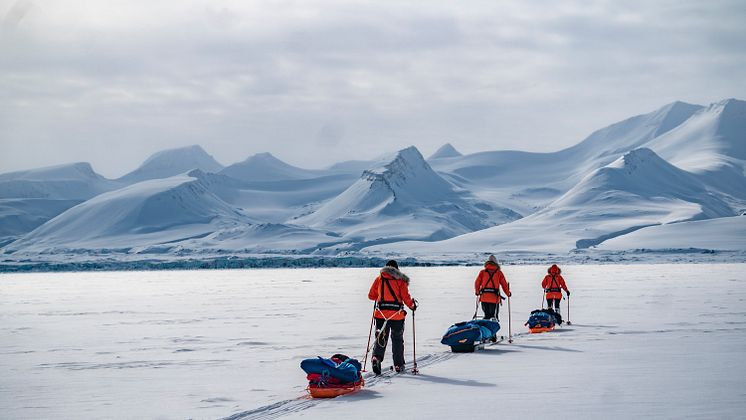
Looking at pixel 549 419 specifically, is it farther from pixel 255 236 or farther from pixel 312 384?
pixel 255 236

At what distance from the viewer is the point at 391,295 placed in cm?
1382

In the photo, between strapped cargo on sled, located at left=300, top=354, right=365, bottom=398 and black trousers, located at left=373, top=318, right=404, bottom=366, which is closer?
strapped cargo on sled, located at left=300, top=354, right=365, bottom=398

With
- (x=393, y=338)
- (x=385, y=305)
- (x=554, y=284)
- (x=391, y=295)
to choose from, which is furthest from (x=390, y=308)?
(x=554, y=284)

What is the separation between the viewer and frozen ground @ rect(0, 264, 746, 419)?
11.0m

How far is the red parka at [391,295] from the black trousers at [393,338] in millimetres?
113

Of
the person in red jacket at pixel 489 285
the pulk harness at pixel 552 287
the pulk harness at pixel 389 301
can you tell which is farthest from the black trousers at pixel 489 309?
the pulk harness at pixel 389 301

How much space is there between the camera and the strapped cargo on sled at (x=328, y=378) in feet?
39.0

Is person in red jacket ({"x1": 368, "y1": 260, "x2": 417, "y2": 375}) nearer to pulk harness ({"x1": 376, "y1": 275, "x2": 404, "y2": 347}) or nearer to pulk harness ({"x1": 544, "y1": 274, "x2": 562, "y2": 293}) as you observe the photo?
pulk harness ({"x1": 376, "y1": 275, "x2": 404, "y2": 347})

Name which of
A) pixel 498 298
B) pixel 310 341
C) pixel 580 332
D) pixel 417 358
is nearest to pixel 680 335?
pixel 580 332

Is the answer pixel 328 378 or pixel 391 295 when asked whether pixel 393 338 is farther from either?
pixel 328 378

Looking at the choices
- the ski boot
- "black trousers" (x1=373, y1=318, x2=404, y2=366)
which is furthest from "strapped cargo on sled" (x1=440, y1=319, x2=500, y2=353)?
the ski boot

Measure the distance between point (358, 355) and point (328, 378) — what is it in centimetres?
457

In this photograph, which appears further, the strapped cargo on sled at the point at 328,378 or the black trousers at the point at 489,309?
the black trousers at the point at 489,309

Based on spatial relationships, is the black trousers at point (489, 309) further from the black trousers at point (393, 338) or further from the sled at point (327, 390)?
the sled at point (327, 390)
